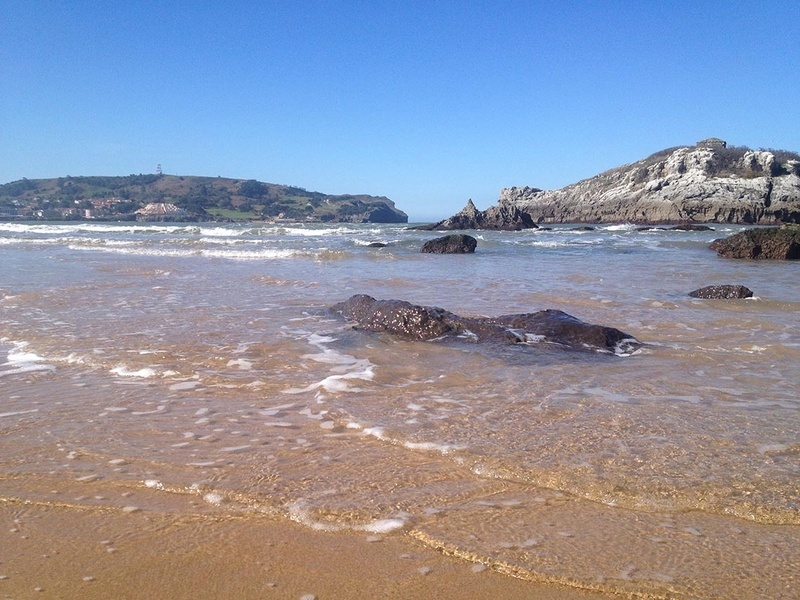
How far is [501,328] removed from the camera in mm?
6293

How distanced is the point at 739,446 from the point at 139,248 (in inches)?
998

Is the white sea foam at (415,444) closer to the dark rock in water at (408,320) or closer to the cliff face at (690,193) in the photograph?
the dark rock in water at (408,320)

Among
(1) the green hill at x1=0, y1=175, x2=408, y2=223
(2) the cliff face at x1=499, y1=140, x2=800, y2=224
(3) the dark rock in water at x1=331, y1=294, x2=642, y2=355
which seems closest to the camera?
(3) the dark rock in water at x1=331, y1=294, x2=642, y2=355

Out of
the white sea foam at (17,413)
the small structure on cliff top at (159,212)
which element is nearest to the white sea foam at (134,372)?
the white sea foam at (17,413)

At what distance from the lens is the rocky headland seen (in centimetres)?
Result: 4997

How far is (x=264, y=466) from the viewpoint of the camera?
119 inches

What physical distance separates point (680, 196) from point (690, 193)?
0.92 m

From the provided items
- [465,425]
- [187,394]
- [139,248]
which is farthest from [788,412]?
[139,248]

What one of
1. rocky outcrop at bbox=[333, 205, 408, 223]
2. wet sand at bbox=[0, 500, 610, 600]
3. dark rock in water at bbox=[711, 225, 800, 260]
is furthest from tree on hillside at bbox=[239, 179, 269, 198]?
wet sand at bbox=[0, 500, 610, 600]

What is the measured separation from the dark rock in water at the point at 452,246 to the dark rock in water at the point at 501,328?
15.3m

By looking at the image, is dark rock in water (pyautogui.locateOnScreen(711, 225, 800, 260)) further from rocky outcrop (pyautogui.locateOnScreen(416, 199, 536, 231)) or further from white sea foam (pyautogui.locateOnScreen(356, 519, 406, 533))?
rocky outcrop (pyautogui.locateOnScreen(416, 199, 536, 231))

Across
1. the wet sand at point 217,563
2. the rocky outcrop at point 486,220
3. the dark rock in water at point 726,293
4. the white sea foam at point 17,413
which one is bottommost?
the wet sand at point 217,563

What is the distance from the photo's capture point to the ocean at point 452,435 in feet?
7.77

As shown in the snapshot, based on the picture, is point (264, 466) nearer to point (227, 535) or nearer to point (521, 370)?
point (227, 535)
